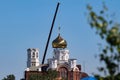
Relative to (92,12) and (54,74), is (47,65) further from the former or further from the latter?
(92,12)

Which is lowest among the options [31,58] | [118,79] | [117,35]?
[118,79]

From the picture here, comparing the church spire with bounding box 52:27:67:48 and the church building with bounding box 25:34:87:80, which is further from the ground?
the church spire with bounding box 52:27:67:48

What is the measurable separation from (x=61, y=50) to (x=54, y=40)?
1.88 metres

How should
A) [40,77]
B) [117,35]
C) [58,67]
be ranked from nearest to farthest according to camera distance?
1. [117,35]
2. [40,77]
3. [58,67]

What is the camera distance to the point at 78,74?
83438mm

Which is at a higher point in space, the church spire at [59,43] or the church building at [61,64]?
the church spire at [59,43]

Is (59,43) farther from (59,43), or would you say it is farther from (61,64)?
(61,64)

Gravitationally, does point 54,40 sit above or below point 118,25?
above

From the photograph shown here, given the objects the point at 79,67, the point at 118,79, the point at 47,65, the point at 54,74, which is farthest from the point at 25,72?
the point at 118,79

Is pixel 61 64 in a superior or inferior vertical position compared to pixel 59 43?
inferior

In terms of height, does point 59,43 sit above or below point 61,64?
above

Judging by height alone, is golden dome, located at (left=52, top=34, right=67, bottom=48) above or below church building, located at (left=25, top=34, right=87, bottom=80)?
above

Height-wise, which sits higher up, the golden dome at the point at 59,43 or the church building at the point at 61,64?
the golden dome at the point at 59,43

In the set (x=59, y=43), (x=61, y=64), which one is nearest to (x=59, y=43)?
(x=59, y=43)
